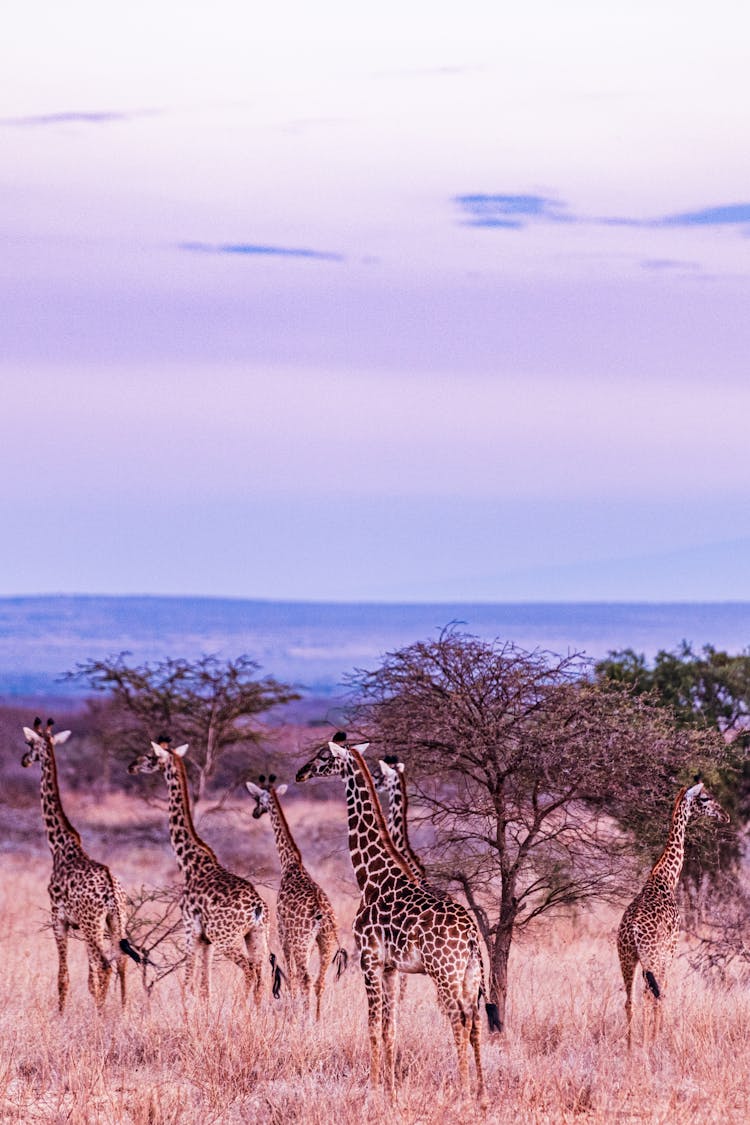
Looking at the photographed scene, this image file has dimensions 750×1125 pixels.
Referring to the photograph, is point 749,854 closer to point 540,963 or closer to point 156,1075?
point 540,963

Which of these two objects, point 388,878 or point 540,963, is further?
point 540,963

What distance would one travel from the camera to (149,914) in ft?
80.4

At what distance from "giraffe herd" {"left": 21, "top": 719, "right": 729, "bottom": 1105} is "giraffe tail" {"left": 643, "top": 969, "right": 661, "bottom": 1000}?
0.05ft

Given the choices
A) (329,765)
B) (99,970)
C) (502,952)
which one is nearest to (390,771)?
(329,765)

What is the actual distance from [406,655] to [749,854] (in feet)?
26.4

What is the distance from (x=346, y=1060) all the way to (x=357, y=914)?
1362 millimetres

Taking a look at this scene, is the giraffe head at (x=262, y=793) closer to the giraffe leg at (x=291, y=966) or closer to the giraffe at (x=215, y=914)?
the giraffe at (x=215, y=914)

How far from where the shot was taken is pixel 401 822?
1292 centimetres

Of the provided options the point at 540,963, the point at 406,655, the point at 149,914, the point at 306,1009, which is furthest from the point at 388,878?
the point at 149,914

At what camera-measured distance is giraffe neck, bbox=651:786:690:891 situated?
12.9 metres

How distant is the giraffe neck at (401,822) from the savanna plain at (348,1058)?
1.29m

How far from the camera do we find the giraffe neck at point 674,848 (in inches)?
508

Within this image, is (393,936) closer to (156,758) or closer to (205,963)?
(205,963)

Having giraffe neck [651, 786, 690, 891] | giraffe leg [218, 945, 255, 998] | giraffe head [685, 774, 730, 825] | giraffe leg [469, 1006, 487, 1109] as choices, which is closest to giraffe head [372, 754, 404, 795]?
giraffe leg [218, 945, 255, 998]
